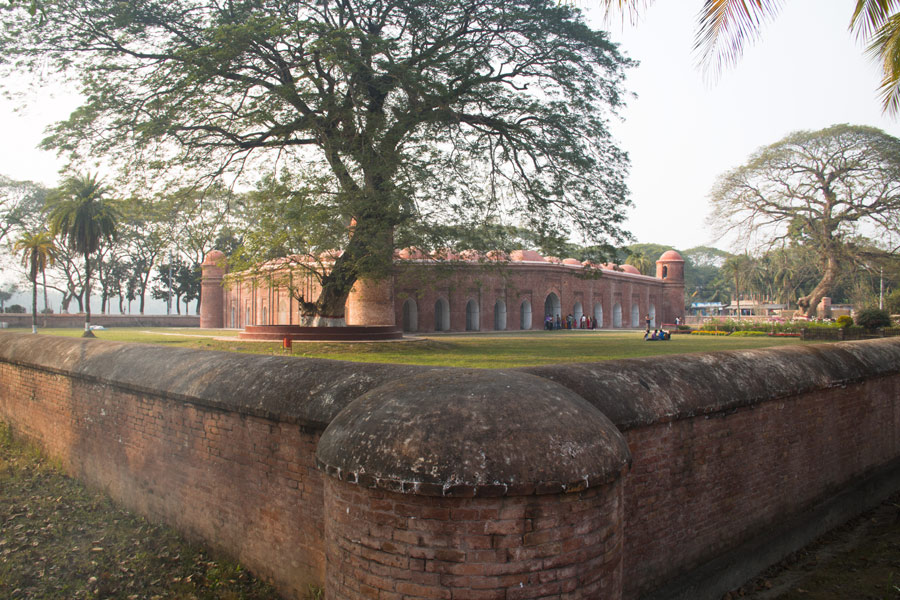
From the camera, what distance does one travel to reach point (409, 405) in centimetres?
314

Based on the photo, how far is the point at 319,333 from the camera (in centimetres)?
1518

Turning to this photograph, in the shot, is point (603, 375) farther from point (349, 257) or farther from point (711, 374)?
point (349, 257)

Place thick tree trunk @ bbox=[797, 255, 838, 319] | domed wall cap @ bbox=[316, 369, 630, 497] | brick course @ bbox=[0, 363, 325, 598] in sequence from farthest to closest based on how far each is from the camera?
thick tree trunk @ bbox=[797, 255, 838, 319] < brick course @ bbox=[0, 363, 325, 598] < domed wall cap @ bbox=[316, 369, 630, 497]

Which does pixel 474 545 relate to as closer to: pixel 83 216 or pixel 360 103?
pixel 360 103

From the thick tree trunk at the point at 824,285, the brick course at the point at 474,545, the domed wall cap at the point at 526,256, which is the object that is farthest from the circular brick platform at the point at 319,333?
the thick tree trunk at the point at 824,285

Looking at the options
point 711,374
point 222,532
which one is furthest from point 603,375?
point 222,532

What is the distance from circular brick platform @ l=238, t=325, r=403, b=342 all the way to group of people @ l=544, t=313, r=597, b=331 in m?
21.1

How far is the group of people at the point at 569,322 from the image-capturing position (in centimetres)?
3650

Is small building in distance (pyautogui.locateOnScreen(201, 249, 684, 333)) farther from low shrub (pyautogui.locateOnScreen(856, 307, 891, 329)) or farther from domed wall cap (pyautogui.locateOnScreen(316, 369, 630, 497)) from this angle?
domed wall cap (pyautogui.locateOnScreen(316, 369, 630, 497))

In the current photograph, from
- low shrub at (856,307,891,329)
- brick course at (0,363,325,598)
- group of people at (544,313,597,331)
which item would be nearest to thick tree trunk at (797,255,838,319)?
group of people at (544,313,597,331)

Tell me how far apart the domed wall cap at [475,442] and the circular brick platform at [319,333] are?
39.6 ft

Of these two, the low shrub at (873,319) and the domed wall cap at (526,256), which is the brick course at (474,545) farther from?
the domed wall cap at (526,256)

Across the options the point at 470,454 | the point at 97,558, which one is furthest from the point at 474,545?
the point at 97,558

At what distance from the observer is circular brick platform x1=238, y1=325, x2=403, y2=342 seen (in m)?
15.1
